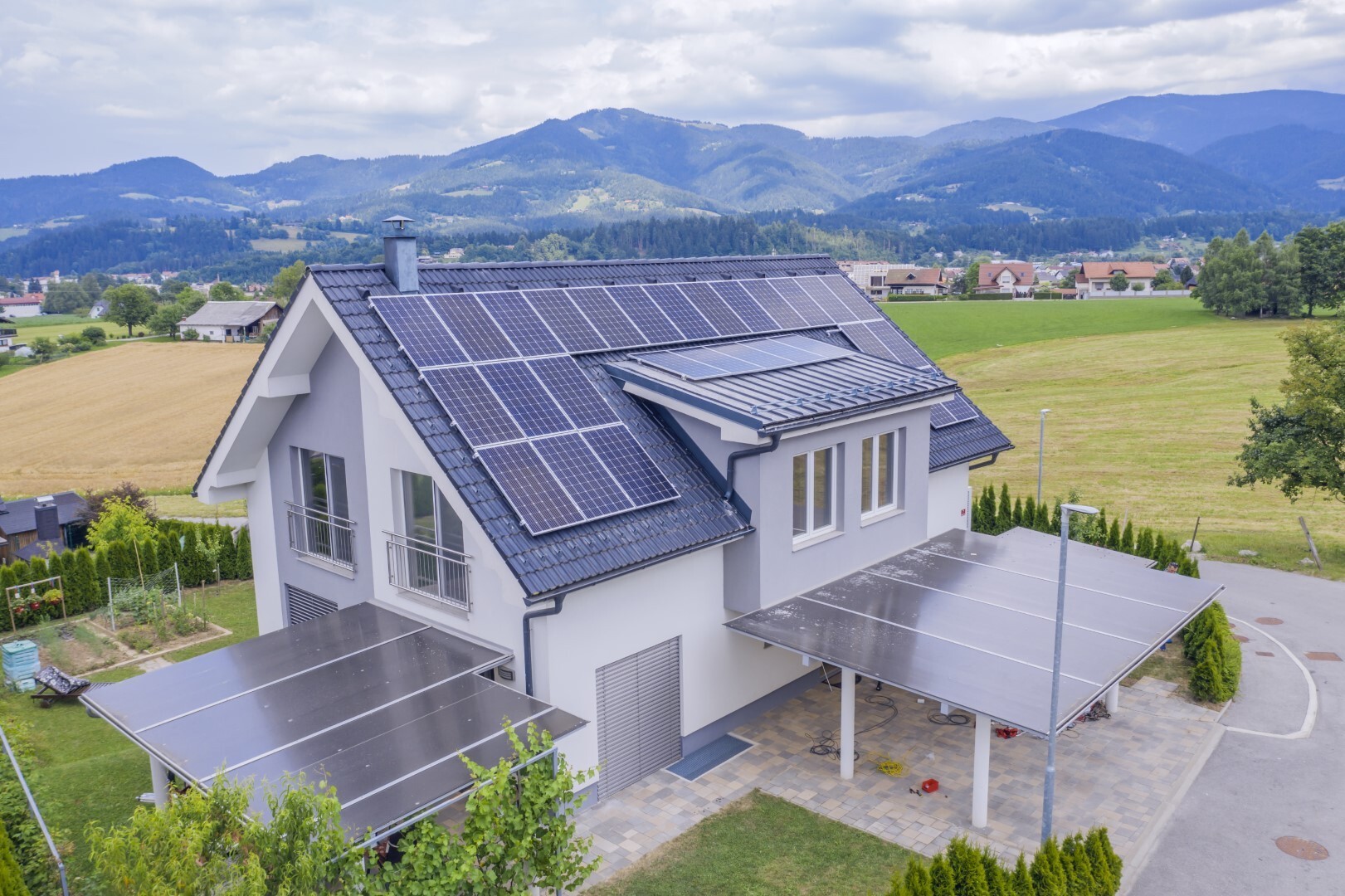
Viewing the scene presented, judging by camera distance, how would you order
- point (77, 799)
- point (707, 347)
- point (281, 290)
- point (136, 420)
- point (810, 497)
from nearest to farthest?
point (77, 799)
point (810, 497)
point (707, 347)
point (136, 420)
point (281, 290)

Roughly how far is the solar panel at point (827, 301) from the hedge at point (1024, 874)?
14.8 metres

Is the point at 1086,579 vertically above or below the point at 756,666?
above

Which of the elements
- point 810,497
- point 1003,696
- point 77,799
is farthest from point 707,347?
point 77,799

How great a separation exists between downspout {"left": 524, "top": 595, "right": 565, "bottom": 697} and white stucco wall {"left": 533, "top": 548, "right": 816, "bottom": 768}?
110 mm

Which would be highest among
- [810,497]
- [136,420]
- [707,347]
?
[707,347]

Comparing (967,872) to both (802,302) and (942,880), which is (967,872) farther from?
(802,302)

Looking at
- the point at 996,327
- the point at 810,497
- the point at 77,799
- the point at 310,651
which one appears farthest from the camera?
the point at 996,327

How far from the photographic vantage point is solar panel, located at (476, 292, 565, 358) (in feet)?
56.5

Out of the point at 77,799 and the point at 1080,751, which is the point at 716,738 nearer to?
the point at 1080,751

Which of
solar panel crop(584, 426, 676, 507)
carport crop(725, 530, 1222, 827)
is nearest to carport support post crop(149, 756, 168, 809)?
solar panel crop(584, 426, 676, 507)

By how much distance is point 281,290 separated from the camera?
5851 inches

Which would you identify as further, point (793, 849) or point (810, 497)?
point (810, 497)

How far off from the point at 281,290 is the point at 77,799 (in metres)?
147

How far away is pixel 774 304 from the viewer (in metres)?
23.4
